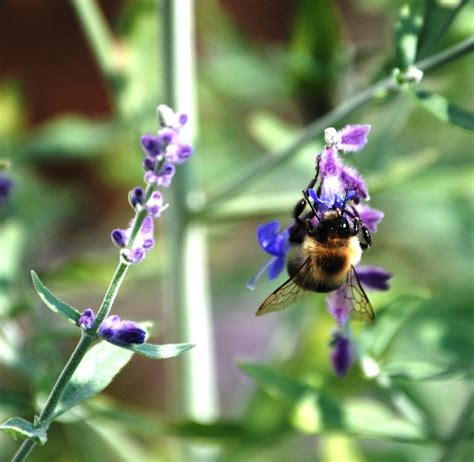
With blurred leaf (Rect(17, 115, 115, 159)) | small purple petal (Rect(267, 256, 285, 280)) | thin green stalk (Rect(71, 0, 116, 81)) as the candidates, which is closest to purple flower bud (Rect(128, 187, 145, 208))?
small purple petal (Rect(267, 256, 285, 280))

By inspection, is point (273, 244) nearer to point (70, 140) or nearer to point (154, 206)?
point (154, 206)

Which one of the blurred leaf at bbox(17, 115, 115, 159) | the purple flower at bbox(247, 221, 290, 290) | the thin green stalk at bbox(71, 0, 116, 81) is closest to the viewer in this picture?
the purple flower at bbox(247, 221, 290, 290)

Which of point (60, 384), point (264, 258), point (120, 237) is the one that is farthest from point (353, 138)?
point (264, 258)

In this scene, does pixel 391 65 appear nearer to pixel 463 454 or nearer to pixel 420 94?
pixel 420 94

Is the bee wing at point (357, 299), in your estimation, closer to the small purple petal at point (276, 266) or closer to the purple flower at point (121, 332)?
the small purple petal at point (276, 266)

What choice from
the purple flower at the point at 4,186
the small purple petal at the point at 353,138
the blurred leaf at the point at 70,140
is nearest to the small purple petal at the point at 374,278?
the small purple petal at the point at 353,138

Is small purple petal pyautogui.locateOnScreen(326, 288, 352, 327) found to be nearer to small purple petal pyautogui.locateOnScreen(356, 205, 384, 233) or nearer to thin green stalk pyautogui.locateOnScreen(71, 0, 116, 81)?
small purple petal pyautogui.locateOnScreen(356, 205, 384, 233)
